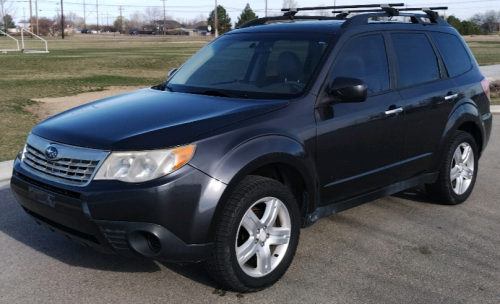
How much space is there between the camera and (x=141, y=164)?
3564mm

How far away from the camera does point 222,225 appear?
3691 mm

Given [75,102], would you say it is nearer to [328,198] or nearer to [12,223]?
[12,223]

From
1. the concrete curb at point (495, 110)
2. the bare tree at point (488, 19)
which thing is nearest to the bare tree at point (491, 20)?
the bare tree at point (488, 19)

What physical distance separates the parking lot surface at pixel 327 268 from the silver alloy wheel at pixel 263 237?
19 cm

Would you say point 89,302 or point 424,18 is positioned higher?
point 424,18

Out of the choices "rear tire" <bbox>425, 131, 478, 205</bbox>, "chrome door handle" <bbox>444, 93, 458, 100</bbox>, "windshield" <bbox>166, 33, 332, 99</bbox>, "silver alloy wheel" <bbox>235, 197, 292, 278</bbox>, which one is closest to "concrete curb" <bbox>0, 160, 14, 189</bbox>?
"windshield" <bbox>166, 33, 332, 99</bbox>

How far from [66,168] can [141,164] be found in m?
0.54

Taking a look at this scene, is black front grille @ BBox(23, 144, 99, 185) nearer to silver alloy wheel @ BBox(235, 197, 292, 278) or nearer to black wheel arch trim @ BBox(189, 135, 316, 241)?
black wheel arch trim @ BBox(189, 135, 316, 241)

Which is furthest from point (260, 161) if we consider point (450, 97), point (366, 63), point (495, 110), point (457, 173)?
point (495, 110)

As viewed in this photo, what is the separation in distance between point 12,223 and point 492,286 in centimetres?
400

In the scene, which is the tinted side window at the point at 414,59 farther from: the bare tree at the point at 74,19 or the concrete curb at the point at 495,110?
the bare tree at the point at 74,19

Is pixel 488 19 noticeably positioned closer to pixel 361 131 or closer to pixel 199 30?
pixel 199 30

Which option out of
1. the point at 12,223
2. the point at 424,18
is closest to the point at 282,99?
the point at 424,18

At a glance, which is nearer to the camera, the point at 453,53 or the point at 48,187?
the point at 48,187
